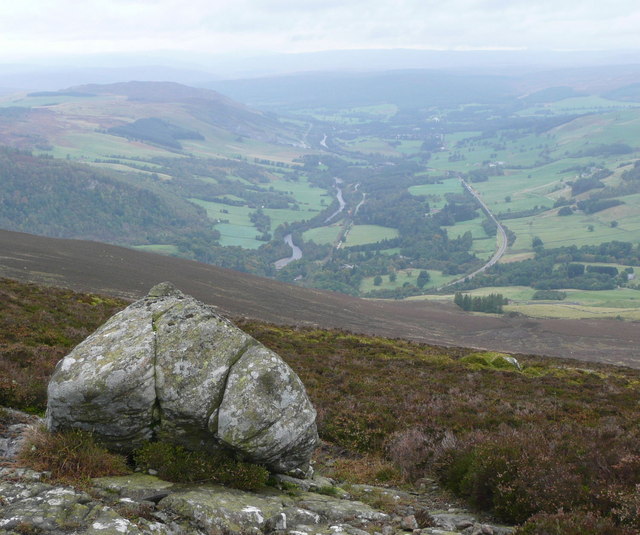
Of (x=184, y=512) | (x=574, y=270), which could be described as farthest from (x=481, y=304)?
(x=184, y=512)

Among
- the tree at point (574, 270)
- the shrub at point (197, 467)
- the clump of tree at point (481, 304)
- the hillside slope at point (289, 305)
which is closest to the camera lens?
the shrub at point (197, 467)

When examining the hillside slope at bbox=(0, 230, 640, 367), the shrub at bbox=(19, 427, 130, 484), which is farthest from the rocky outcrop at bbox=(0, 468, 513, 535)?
the hillside slope at bbox=(0, 230, 640, 367)

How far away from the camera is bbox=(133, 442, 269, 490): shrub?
9.91 meters

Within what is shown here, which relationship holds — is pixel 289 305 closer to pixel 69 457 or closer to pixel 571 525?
pixel 69 457

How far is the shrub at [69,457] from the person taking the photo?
915cm

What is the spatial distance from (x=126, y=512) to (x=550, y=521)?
7.01m

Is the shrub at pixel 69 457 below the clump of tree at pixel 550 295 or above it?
above

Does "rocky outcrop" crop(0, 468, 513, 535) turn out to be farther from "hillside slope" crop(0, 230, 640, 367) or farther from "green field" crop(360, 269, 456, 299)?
"green field" crop(360, 269, 456, 299)

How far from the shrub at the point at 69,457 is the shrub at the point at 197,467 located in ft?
1.64

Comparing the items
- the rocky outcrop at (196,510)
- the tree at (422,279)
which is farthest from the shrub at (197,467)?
the tree at (422,279)

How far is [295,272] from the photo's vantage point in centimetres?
19662

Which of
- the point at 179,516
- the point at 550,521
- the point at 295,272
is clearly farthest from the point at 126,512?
the point at 295,272

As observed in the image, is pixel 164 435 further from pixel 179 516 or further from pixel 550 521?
pixel 550 521

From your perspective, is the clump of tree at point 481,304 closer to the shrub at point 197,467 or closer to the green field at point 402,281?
the green field at point 402,281
